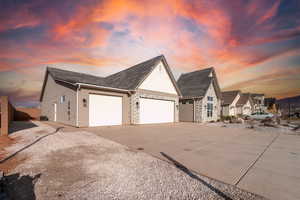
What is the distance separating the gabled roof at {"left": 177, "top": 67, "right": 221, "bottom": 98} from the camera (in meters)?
17.7

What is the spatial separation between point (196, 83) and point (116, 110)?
490 inches

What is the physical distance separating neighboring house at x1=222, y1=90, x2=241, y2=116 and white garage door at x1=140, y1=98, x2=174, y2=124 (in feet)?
52.7

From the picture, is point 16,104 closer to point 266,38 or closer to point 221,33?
point 221,33

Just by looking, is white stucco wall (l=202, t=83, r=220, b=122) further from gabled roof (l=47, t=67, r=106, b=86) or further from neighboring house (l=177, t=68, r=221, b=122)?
gabled roof (l=47, t=67, r=106, b=86)

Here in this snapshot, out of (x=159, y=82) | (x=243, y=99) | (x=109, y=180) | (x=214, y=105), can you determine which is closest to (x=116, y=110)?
(x=159, y=82)

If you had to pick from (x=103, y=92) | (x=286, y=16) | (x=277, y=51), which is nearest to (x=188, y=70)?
(x=277, y=51)

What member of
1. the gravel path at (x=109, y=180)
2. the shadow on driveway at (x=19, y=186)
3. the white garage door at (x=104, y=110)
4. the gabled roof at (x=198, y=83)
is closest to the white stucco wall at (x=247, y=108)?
the gabled roof at (x=198, y=83)

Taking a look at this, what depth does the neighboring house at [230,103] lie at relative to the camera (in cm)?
2680

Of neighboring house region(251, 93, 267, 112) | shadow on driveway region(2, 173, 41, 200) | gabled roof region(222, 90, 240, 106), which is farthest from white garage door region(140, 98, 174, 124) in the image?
neighboring house region(251, 93, 267, 112)

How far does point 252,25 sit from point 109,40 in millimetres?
11542

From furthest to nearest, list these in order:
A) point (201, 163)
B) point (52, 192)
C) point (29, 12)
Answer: point (29, 12) < point (201, 163) < point (52, 192)

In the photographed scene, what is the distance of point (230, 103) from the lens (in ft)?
87.5

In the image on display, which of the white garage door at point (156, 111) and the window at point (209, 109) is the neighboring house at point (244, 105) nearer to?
the window at point (209, 109)

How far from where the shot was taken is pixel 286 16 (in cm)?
1024
